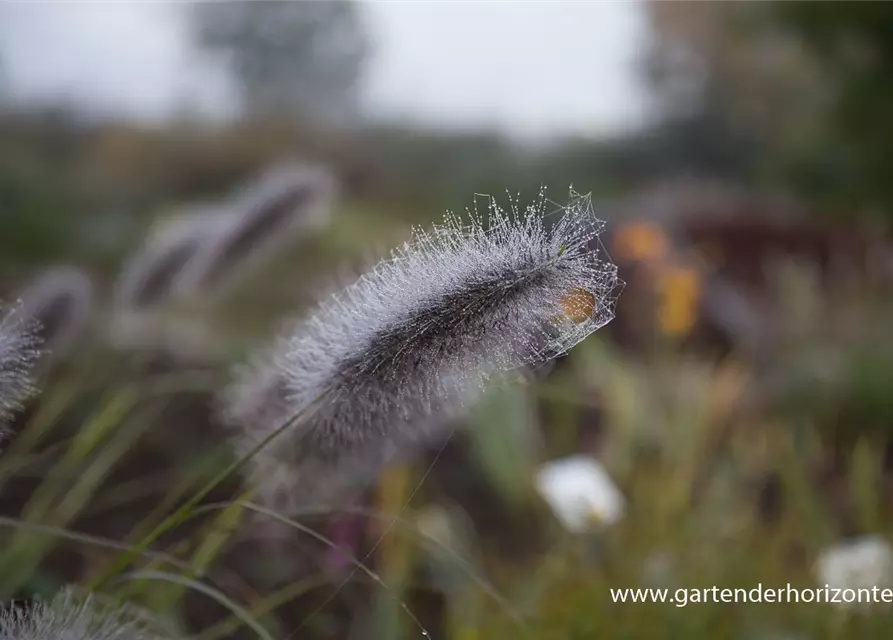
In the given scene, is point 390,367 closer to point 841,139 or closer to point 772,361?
point 772,361

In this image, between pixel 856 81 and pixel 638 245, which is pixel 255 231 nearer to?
pixel 638 245

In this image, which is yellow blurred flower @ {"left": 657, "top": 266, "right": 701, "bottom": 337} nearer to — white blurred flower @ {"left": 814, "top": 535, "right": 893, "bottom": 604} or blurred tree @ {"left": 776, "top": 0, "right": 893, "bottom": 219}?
white blurred flower @ {"left": 814, "top": 535, "right": 893, "bottom": 604}

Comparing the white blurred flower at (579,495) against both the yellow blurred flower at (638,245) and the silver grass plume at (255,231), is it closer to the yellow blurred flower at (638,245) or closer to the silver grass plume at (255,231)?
the silver grass plume at (255,231)

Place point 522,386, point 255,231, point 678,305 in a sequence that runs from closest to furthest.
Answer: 1. point 522,386
2. point 255,231
3. point 678,305

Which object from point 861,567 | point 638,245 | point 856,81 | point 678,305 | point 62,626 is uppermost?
point 856,81

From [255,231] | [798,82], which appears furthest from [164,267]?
[798,82]

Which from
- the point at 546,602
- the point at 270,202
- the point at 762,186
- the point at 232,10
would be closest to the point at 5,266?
the point at 232,10

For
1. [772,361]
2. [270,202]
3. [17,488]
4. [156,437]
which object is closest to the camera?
[270,202]
